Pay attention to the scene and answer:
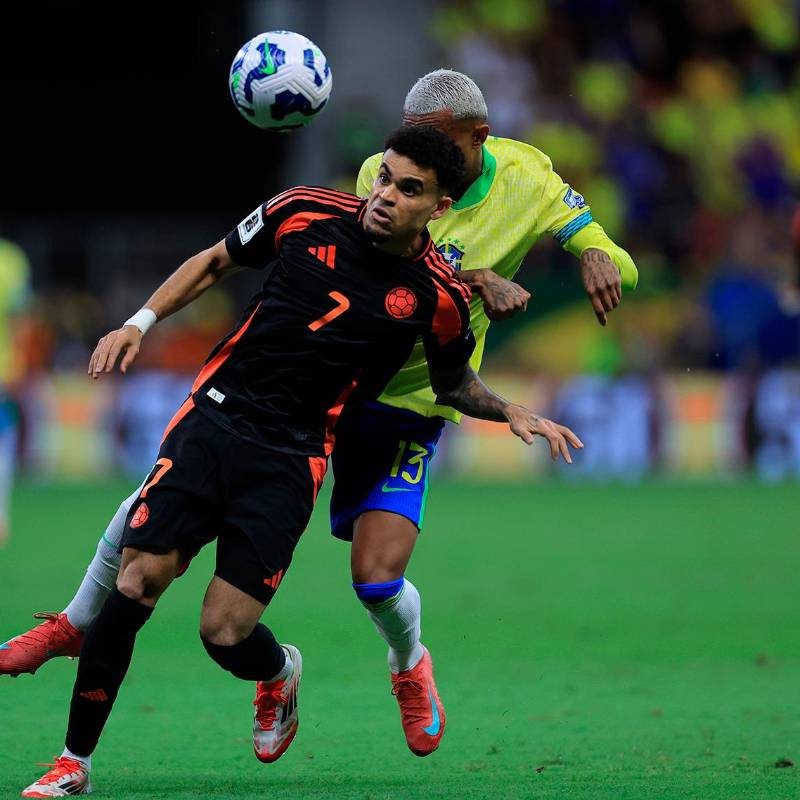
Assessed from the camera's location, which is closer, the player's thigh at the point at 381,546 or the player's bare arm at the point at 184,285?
the player's bare arm at the point at 184,285

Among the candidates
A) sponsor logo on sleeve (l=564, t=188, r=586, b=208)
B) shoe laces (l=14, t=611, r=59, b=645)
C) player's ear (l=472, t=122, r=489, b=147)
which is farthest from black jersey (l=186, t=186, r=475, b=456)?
shoe laces (l=14, t=611, r=59, b=645)

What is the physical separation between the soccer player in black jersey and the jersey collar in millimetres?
651

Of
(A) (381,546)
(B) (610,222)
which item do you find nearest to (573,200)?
(A) (381,546)

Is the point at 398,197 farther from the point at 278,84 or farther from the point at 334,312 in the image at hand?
the point at 278,84

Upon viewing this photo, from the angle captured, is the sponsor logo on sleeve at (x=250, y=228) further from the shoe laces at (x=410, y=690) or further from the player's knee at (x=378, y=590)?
the shoe laces at (x=410, y=690)

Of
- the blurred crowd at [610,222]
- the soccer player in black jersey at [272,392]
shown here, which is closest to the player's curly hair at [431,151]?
the soccer player in black jersey at [272,392]

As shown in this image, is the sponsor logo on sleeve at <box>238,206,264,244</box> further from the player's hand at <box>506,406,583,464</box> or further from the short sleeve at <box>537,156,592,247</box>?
the short sleeve at <box>537,156,592,247</box>

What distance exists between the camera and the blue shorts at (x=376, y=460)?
640cm

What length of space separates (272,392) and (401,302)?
56 centimetres

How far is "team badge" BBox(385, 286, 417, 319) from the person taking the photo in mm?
5586

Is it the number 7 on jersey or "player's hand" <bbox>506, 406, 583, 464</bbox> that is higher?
the number 7 on jersey

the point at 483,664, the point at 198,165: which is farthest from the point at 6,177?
the point at 483,664

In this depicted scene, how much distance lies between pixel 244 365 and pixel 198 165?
1709 centimetres

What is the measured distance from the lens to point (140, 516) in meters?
5.27
